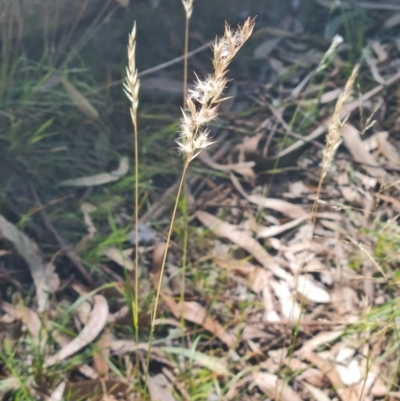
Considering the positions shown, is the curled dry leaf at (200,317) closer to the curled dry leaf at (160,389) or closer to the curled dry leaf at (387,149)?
the curled dry leaf at (160,389)

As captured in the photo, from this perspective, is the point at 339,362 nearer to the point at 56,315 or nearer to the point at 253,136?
the point at 56,315

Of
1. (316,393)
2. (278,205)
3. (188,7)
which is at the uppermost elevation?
(188,7)

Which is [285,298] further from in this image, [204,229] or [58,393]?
[58,393]

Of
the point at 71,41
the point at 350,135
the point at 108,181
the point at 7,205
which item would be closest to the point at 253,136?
the point at 350,135

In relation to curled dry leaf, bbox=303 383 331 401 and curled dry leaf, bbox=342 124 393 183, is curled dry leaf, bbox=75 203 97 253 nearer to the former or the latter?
curled dry leaf, bbox=303 383 331 401

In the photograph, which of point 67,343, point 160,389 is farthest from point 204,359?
point 67,343

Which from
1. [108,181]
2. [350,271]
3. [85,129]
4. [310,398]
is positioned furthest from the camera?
[85,129]
